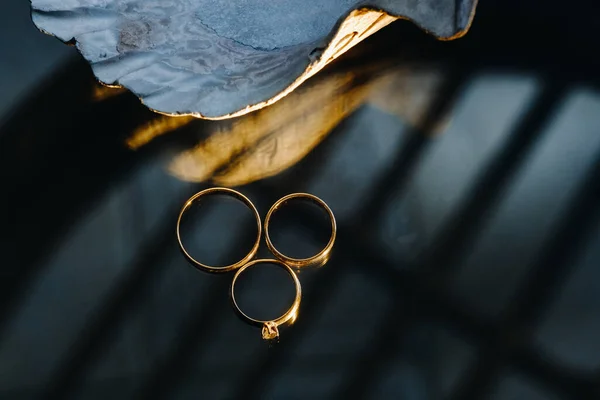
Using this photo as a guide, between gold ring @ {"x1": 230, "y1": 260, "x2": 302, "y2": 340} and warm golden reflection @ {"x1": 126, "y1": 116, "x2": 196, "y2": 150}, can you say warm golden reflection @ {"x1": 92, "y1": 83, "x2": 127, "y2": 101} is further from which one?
gold ring @ {"x1": 230, "y1": 260, "x2": 302, "y2": 340}

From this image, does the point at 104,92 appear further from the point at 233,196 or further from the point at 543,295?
the point at 543,295

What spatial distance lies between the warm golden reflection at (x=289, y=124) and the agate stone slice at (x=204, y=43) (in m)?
0.05

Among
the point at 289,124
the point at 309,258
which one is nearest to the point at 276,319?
the point at 309,258

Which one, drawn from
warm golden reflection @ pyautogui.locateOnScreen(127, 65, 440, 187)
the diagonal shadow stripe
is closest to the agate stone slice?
warm golden reflection @ pyautogui.locateOnScreen(127, 65, 440, 187)

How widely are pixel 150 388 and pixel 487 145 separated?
1.03ft

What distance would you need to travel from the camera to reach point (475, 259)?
644 millimetres

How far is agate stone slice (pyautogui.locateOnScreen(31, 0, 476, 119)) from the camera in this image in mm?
620

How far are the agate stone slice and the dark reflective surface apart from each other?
6 centimetres

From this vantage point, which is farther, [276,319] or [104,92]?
[104,92]

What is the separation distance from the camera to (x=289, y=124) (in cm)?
70

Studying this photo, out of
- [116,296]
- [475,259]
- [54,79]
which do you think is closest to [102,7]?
[54,79]

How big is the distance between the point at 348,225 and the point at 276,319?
0.31ft

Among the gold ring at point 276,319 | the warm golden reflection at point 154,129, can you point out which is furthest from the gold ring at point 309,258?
the warm golden reflection at point 154,129

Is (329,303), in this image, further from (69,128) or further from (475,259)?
(69,128)
